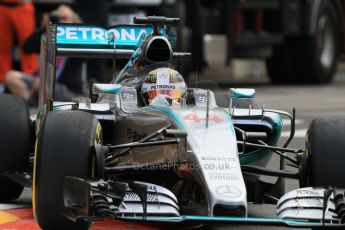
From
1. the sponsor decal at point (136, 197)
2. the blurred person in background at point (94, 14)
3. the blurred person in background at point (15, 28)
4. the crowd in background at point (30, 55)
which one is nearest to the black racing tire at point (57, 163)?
the sponsor decal at point (136, 197)

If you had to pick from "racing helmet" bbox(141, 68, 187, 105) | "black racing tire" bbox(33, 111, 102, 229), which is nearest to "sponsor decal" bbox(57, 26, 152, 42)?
"racing helmet" bbox(141, 68, 187, 105)

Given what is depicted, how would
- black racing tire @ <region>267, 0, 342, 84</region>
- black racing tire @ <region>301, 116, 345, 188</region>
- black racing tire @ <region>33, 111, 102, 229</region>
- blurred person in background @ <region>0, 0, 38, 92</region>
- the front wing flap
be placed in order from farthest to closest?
black racing tire @ <region>267, 0, 342, 84</region>, blurred person in background @ <region>0, 0, 38, 92</region>, black racing tire @ <region>301, 116, 345, 188</region>, black racing tire @ <region>33, 111, 102, 229</region>, the front wing flap

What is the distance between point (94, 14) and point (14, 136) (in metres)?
8.16

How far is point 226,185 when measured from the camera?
6273 mm

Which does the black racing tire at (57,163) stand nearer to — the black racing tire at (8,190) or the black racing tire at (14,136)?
the black racing tire at (14,136)

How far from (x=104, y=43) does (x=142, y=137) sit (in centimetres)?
240

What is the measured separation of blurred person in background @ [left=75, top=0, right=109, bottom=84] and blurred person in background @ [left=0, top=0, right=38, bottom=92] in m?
0.77

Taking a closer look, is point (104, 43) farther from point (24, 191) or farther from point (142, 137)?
point (142, 137)

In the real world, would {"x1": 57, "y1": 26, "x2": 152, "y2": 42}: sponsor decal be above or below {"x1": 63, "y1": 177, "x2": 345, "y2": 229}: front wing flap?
above

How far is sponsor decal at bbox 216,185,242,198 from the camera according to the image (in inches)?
244

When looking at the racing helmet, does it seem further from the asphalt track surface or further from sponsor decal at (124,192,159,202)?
sponsor decal at (124,192,159,202)

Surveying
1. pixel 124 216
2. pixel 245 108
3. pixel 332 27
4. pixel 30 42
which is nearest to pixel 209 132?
pixel 124 216

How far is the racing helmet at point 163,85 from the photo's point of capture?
7.88 meters

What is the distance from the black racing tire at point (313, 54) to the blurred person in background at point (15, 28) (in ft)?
18.5
